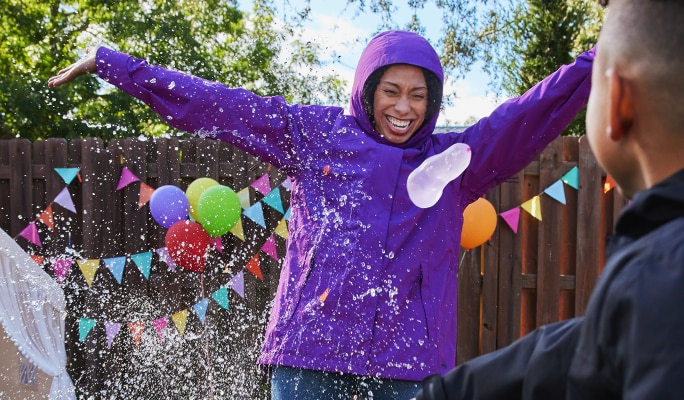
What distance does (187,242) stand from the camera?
531 centimetres

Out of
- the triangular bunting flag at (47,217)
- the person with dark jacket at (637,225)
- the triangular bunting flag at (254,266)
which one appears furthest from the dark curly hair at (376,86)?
the triangular bunting flag at (47,217)

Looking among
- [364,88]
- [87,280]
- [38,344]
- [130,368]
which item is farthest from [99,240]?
[364,88]

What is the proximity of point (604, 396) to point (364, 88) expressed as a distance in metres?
2.16

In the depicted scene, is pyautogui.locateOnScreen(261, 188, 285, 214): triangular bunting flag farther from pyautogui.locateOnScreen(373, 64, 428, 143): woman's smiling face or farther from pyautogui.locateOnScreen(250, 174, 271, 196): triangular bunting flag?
pyautogui.locateOnScreen(373, 64, 428, 143): woman's smiling face

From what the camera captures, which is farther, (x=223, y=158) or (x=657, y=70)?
(x=223, y=158)

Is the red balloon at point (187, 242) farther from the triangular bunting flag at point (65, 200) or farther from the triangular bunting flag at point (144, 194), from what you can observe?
the triangular bunting flag at point (65, 200)

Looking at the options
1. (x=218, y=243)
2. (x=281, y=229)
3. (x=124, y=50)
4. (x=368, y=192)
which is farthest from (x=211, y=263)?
(x=124, y=50)

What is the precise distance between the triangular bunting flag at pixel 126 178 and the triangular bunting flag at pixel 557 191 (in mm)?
3007

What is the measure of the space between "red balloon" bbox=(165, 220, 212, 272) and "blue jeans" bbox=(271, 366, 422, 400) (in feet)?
9.01

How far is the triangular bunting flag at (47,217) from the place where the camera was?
5969 mm

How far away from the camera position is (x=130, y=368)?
19.7 feet

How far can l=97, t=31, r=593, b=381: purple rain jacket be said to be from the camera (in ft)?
8.84

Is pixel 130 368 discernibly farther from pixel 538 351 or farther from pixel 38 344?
pixel 538 351

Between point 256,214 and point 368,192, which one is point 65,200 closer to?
point 256,214
